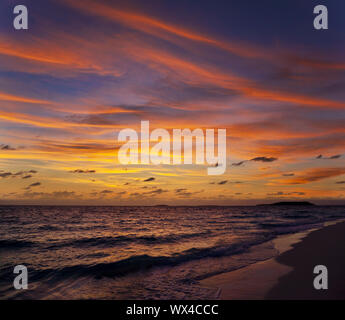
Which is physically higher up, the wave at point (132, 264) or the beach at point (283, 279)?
the beach at point (283, 279)

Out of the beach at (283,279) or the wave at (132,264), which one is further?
the wave at (132,264)

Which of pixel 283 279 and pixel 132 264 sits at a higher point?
pixel 283 279

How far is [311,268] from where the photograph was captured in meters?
10.3

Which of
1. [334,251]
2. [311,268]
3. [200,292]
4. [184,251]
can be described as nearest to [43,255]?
[184,251]

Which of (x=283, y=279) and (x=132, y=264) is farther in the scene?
(x=132, y=264)

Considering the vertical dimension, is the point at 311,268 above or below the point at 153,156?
below

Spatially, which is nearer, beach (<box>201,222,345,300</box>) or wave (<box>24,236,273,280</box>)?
beach (<box>201,222,345,300</box>)

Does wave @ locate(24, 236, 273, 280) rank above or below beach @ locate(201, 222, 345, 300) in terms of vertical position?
below
